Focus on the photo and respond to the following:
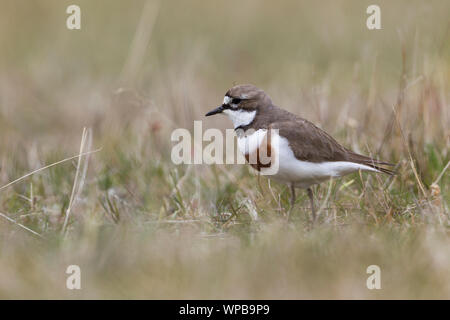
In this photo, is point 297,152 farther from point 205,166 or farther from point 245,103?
point 205,166

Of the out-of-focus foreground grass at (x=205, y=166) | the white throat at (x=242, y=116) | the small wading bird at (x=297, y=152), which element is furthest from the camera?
the white throat at (x=242, y=116)

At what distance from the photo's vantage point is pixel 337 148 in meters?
5.02

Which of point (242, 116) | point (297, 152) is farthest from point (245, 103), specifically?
point (297, 152)

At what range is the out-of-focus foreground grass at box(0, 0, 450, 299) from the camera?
3637 millimetres

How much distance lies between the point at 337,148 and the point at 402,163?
60cm

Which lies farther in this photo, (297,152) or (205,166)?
(205,166)

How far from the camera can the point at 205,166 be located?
6117 millimetres

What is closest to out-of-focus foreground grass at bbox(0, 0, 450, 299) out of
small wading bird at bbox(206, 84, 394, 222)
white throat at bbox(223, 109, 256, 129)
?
small wading bird at bbox(206, 84, 394, 222)

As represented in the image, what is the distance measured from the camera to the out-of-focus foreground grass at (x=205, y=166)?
364cm

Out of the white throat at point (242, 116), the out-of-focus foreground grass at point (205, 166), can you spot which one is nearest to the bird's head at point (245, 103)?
the white throat at point (242, 116)

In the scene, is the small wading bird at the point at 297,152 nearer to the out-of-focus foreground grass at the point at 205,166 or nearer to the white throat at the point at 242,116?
the white throat at the point at 242,116

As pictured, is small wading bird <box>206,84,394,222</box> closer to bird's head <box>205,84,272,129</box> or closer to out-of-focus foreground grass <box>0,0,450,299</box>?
bird's head <box>205,84,272,129</box>
